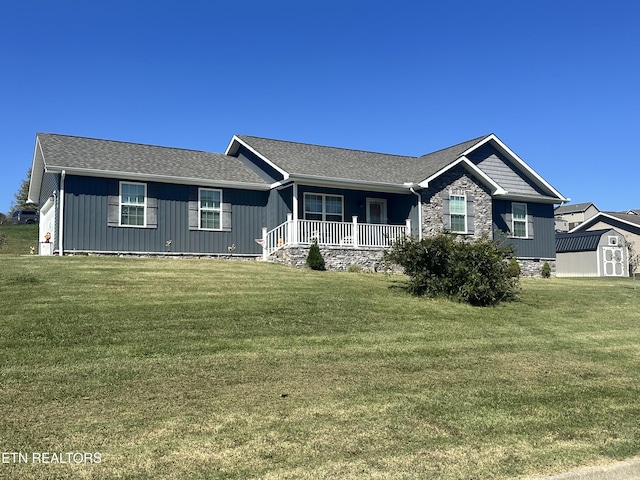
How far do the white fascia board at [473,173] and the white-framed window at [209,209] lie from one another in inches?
301

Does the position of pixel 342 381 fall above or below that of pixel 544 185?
below

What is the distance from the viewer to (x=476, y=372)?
8.60 meters

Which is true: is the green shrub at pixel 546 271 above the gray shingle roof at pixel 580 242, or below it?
below

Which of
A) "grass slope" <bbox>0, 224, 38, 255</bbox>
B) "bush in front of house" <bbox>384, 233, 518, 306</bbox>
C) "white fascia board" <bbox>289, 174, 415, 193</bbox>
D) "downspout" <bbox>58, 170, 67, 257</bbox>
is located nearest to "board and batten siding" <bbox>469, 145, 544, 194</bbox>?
"white fascia board" <bbox>289, 174, 415, 193</bbox>

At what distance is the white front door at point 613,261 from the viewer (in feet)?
109

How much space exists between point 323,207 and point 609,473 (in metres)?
18.1

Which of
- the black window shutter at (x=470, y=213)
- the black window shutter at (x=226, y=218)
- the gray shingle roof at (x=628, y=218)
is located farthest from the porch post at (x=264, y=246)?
the gray shingle roof at (x=628, y=218)

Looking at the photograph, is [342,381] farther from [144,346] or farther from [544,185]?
[544,185]

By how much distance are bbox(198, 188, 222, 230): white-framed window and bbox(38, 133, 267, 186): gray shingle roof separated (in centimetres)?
59

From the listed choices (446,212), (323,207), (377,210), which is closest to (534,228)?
(446,212)

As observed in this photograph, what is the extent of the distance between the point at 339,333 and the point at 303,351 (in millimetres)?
1482

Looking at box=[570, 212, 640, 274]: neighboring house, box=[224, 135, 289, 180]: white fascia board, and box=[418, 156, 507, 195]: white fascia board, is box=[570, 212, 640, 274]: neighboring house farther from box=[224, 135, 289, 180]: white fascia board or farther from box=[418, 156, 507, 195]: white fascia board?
box=[224, 135, 289, 180]: white fascia board

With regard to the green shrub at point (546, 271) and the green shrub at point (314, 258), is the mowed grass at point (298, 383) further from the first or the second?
the green shrub at point (546, 271)

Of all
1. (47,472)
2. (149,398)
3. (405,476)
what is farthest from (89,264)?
(405,476)
